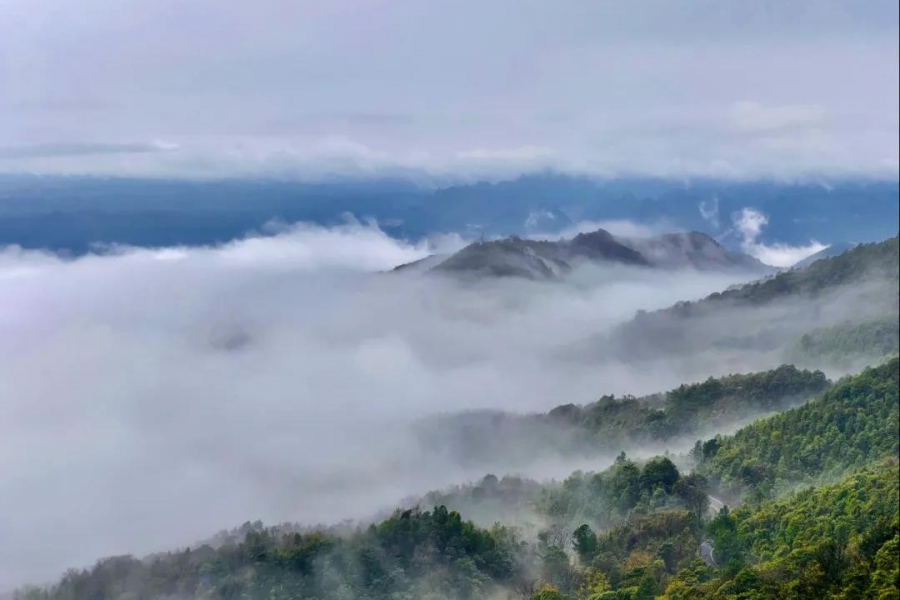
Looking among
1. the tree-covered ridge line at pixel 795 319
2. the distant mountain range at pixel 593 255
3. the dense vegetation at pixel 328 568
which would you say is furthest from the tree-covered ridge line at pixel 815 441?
the distant mountain range at pixel 593 255

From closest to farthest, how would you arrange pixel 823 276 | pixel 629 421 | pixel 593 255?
pixel 629 421
pixel 823 276
pixel 593 255

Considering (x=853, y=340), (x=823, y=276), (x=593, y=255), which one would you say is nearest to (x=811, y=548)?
(x=853, y=340)

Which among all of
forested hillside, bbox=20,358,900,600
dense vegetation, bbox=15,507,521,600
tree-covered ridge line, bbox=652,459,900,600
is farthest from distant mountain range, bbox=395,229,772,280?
tree-covered ridge line, bbox=652,459,900,600

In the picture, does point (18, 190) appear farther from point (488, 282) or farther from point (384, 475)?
point (488, 282)

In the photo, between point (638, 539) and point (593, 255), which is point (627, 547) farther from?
point (593, 255)

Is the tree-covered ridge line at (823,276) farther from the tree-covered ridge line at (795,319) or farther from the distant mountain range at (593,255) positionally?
the distant mountain range at (593,255)

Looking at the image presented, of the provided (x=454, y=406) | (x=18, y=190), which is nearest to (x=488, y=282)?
(x=454, y=406)
